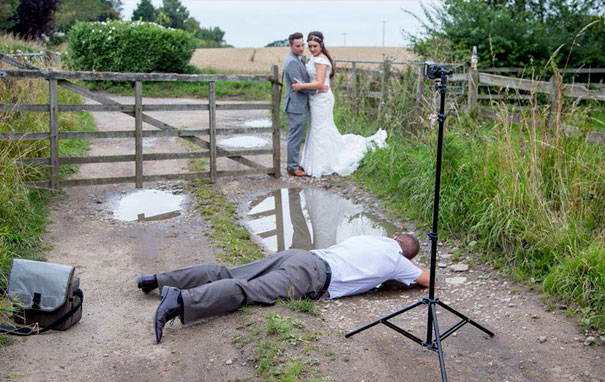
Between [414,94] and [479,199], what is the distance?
4304mm

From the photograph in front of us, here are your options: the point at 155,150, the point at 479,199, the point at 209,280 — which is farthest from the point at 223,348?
the point at 155,150

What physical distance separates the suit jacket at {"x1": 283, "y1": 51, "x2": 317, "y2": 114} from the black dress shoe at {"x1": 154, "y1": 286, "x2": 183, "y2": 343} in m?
5.90

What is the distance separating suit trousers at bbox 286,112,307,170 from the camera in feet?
34.3

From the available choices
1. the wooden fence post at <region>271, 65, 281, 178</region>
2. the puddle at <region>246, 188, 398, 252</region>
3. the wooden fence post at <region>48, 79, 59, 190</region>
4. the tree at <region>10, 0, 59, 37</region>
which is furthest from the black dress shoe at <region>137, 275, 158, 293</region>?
the tree at <region>10, 0, 59, 37</region>

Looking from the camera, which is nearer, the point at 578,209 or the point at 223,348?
the point at 223,348

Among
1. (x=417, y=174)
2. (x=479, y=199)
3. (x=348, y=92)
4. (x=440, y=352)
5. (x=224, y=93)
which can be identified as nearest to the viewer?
(x=440, y=352)

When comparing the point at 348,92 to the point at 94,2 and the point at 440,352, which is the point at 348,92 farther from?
the point at 94,2

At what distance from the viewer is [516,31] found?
593 inches

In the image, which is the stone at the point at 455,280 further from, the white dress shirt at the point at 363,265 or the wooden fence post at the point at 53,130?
the wooden fence post at the point at 53,130

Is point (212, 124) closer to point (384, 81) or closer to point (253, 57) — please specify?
point (384, 81)

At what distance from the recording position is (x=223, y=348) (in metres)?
4.59

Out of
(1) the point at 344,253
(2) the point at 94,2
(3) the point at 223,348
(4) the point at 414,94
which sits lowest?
(3) the point at 223,348

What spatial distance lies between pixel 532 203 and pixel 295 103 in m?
4.93

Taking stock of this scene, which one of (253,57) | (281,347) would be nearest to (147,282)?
(281,347)
